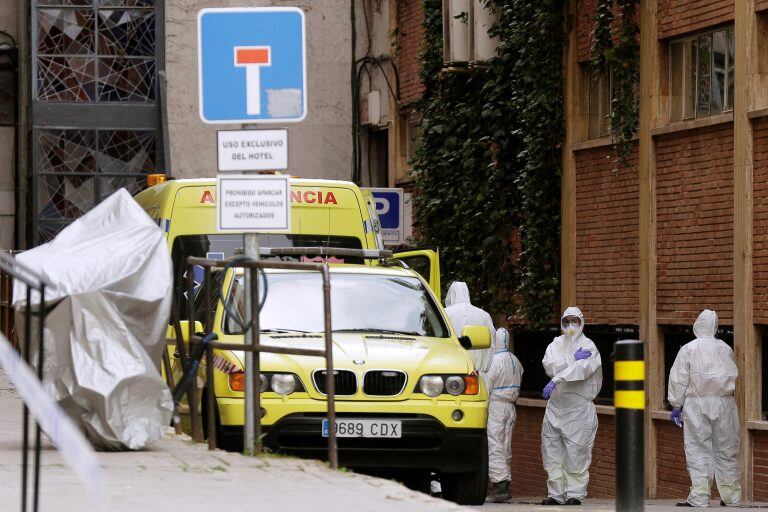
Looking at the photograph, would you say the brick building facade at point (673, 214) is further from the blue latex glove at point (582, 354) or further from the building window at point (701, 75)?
the blue latex glove at point (582, 354)

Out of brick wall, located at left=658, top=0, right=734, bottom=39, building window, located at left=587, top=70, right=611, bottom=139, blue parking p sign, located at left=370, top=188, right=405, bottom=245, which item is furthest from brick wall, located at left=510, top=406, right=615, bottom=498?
brick wall, located at left=658, top=0, right=734, bottom=39

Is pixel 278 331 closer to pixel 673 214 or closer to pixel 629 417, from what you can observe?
pixel 629 417

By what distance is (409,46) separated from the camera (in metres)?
26.0

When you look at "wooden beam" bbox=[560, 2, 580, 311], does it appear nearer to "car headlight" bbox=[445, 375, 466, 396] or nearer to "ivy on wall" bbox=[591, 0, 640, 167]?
"ivy on wall" bbox=[591, 0, 640, 167]

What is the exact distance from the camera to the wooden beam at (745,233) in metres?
16.2

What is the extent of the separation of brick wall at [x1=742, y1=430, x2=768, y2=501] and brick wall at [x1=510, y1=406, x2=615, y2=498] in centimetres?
295

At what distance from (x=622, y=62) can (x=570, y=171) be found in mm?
2045

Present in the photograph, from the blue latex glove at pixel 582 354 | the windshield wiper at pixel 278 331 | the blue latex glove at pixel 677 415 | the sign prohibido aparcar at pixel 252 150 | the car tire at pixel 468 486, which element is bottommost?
the car tire at pixel 468 486

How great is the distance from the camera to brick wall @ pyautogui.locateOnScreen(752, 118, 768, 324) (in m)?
16.1

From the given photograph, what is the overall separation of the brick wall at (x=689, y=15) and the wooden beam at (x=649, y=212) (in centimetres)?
17

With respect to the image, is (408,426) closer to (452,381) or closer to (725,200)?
(452,381)

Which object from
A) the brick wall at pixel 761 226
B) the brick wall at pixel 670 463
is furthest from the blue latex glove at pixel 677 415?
the brick wall at pixel 670 463

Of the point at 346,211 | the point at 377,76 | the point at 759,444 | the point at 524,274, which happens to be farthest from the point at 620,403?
the point at 377,76

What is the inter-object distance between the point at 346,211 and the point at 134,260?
489 centimetres
